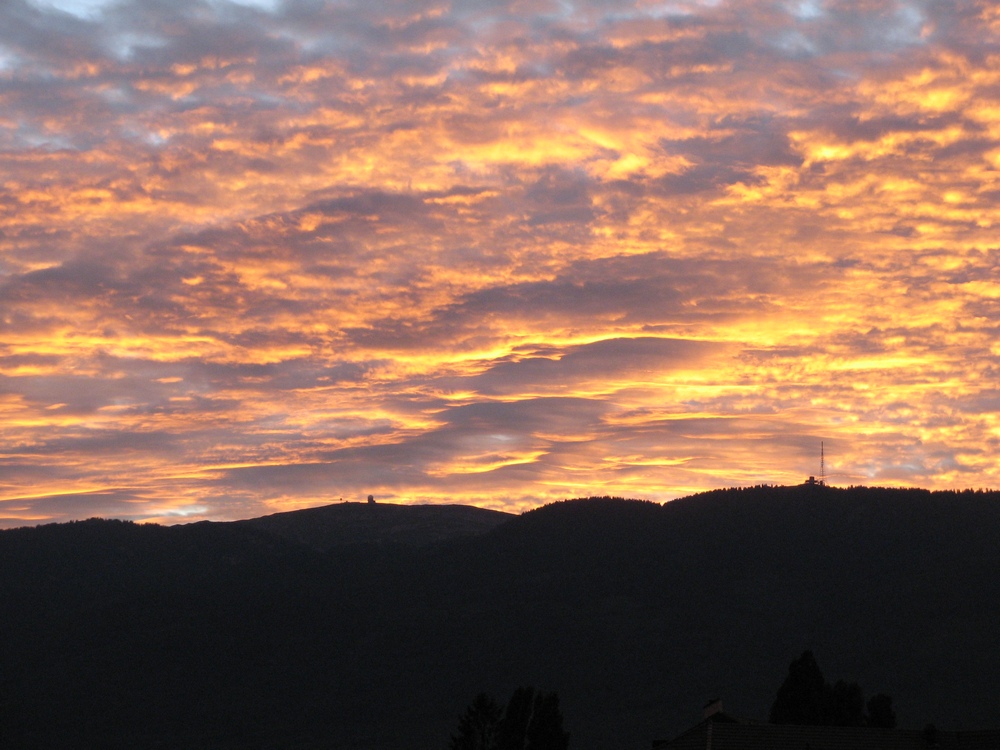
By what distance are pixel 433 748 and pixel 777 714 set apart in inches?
4418

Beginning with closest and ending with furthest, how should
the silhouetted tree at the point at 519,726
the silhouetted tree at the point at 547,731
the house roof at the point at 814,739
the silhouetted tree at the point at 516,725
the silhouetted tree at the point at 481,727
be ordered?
the house roof at the point at 814,739
the silhouetted tree at the point at 547,731
the silhouetted tree at the point at 519,726
the silhouetted tree at the point at 516,725
the silhouetted tree at the point at 481,727

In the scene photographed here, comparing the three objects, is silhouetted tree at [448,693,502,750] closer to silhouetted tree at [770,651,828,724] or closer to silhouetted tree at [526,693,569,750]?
silhouetted tree at [526,693,569,750]

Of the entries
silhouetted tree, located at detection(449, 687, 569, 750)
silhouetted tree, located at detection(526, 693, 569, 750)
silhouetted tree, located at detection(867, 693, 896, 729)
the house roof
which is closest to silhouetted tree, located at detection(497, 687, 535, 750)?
silhouetted tree, located at detection(449, 687, 569, 750)

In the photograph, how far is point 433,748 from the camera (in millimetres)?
196250

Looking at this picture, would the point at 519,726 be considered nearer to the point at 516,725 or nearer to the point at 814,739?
the point at 516,725

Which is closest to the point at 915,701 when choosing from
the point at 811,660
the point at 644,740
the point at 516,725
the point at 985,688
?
the point at 985,688

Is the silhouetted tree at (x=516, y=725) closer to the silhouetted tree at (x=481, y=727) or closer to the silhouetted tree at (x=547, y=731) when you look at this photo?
the silhouetted tree at (x=547, y=731)

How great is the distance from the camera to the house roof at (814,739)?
6138 centimetres

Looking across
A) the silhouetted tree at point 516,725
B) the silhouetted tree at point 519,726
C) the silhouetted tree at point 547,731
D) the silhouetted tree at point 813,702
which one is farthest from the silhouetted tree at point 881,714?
the silhouetted tree at point 516,725

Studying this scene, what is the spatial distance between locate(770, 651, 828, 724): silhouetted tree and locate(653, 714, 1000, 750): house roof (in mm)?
26380

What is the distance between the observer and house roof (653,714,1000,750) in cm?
6138

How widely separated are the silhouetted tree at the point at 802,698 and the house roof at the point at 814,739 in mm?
26380

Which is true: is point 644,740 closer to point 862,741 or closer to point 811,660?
point 811,660

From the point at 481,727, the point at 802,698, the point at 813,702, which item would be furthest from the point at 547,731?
the point at 813,702
